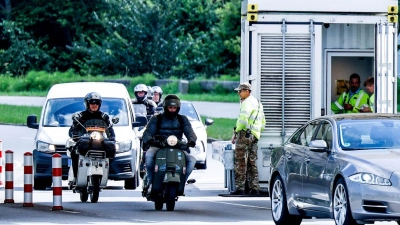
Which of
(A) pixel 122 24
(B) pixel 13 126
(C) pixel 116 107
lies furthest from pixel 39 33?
(C) pixel 116 107

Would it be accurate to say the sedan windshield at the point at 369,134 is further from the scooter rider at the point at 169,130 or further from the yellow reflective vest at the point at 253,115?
the yellow reflective vest at the point at 253,115

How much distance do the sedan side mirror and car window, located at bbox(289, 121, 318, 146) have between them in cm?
85

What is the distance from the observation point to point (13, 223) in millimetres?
15570

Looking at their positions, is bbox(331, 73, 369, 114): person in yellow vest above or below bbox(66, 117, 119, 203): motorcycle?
above

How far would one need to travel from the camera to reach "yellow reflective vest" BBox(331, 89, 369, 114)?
2136cm

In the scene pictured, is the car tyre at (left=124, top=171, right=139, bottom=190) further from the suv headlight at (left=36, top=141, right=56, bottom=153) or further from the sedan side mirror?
the sedan side mirror

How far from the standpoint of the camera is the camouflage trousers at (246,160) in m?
20.3

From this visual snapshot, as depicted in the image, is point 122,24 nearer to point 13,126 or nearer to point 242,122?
point 13,126

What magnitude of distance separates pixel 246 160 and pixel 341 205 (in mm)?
6642

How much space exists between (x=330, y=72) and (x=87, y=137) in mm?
5320

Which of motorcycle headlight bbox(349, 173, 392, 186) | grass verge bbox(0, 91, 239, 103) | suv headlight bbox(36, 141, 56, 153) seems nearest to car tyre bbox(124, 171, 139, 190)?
suv headlight bbox(36, 141, 56, 153)

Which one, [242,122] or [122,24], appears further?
[122,24]

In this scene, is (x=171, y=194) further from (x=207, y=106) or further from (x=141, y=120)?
(x=207, y=106)

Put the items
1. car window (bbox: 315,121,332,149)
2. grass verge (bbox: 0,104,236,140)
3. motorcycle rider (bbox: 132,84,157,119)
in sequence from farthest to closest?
1. grass verge (bbox: 0,104,236,140)
2. motorcycle rider (bbox: 132,84,157,119)
3. car window (bbox: 315,121,332,149)
